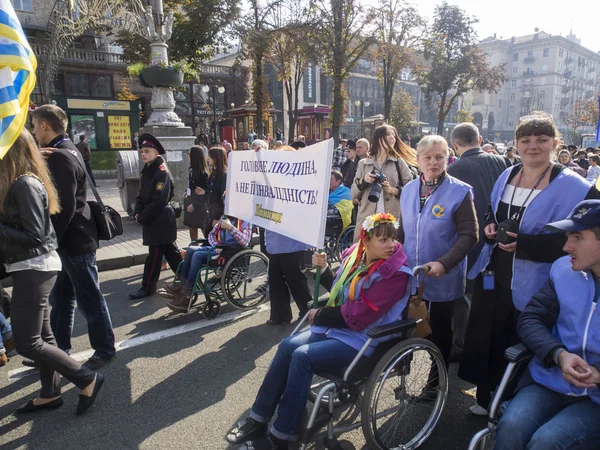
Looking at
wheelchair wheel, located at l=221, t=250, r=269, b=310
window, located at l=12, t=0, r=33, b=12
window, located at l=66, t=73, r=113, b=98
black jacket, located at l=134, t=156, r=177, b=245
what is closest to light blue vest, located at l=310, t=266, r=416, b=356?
wheelchair wheel, located at l=221, t=250, r=269, b=310

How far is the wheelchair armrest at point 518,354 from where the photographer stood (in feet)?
6.66

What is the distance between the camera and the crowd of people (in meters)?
1.96

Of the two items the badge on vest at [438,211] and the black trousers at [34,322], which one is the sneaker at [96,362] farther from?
the badge on vest at [438,211]

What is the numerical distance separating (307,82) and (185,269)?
4246cm

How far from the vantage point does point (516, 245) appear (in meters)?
2.45

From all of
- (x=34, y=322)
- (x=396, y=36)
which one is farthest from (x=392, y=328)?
(x=396, y=36)

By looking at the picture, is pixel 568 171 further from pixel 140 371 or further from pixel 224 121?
pixel 224 121

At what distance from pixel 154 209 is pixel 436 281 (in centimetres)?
328

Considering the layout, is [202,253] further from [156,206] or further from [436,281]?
[436,281]

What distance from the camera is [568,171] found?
2410 millimetres

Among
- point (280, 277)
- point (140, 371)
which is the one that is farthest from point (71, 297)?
point (280, 277)

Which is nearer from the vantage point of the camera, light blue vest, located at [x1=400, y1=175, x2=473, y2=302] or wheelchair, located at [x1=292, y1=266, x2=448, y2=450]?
wheelchair, located at [x1=292, y1=266, x2=448, y2=450]

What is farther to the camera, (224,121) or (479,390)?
(224,121)

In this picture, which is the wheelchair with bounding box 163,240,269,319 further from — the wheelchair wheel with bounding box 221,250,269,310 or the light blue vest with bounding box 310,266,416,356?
the light blue vest with bounding box 310,266,416,356
